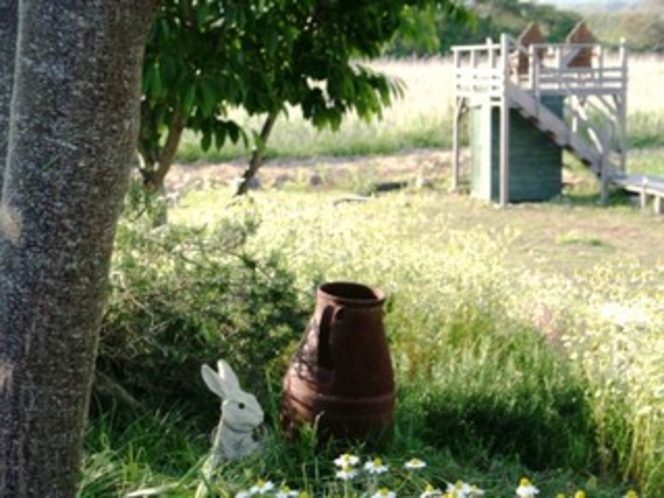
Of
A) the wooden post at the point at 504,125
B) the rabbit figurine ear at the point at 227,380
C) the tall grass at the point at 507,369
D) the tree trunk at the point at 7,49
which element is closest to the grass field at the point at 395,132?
the wooden post at the point at 504,125

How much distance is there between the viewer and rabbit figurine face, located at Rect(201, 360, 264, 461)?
4.51 metres

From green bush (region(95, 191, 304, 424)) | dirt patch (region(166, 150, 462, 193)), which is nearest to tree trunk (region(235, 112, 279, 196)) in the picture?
green bush (region(95, 191, 304, 424))

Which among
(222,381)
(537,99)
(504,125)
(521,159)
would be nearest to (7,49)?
(222,381)

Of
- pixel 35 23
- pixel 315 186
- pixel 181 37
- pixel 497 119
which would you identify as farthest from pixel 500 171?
pixel 35 23

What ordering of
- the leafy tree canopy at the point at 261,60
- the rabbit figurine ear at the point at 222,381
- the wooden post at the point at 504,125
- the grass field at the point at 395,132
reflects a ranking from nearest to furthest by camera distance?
the rabbit figurine ear at the point at 222,381
the leafy tree canopy at the point at 261,60
the wooden post at the point at 504,125
the grass field at the point at 395,132

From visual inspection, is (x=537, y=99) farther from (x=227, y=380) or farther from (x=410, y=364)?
(x=227, y=380)

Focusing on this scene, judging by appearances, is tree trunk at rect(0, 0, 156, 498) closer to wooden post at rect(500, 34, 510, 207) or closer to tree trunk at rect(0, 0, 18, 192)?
tree trunk at rect(0, 0, 18, 192)

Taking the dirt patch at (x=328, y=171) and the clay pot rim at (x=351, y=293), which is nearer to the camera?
the clay pot rim at (x=351, y=293)

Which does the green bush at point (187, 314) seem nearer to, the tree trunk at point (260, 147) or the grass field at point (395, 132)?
the tree trunk at point (260, 147)

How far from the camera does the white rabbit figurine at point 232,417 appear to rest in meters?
4.51

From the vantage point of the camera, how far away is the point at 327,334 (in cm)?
493

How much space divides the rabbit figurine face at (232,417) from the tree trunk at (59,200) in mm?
1381

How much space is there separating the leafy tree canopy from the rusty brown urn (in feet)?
3.08

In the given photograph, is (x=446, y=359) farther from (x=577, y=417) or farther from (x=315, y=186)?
(x=315, y=186)
